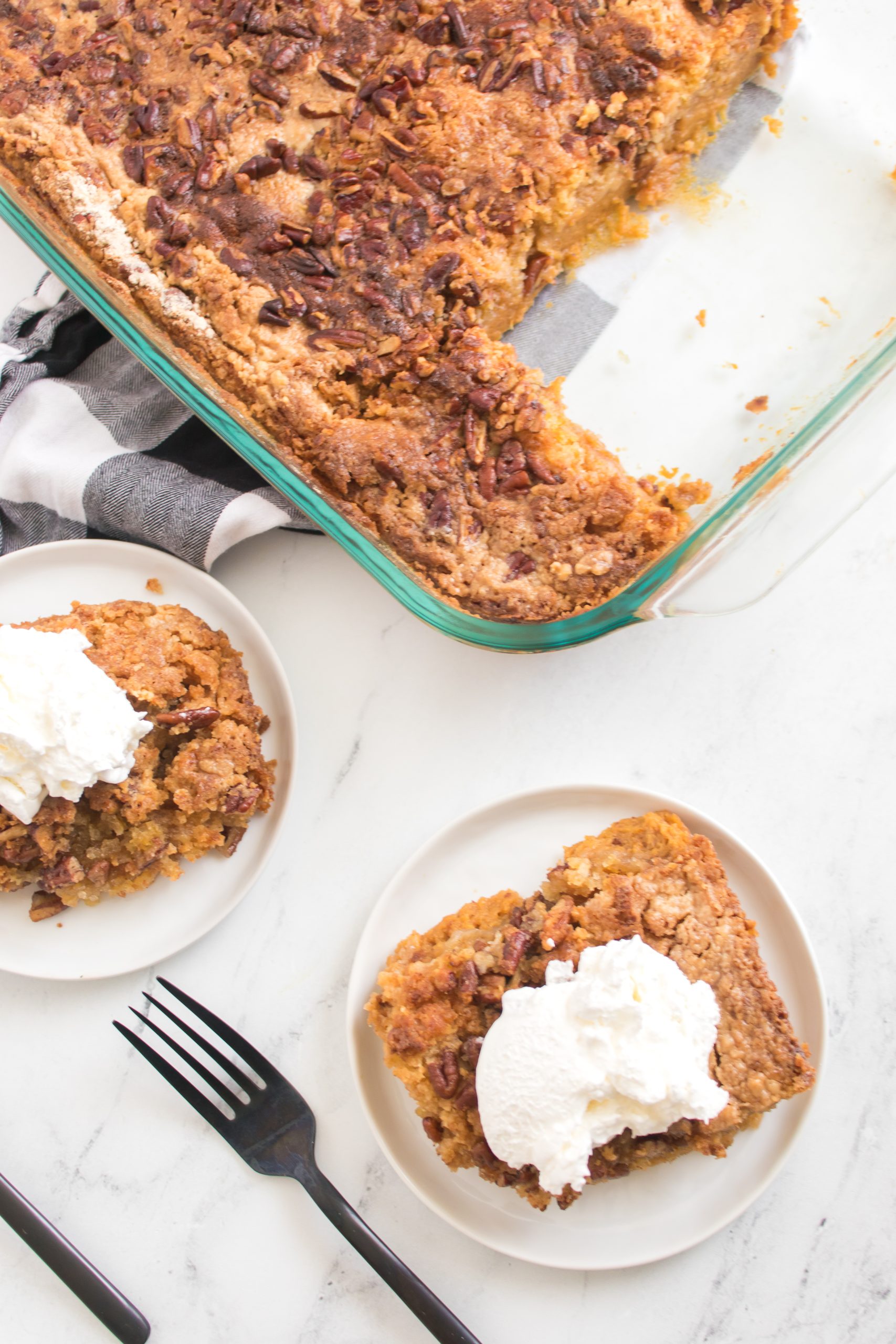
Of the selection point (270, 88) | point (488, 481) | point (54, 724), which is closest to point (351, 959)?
point (54, 724)

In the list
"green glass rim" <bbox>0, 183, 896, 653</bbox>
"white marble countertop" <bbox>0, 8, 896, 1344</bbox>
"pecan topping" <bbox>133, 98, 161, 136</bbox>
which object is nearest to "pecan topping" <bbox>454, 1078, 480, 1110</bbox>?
"white marble countertop" <bbox>0, 8, 896, 1344</bbox>

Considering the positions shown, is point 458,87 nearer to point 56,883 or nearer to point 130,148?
point 130,148

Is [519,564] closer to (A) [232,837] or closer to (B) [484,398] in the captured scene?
(B) [484,398]

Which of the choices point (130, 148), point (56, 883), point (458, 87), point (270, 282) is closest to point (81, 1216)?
point (56, 883)

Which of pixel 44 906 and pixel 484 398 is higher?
pixel 484 398

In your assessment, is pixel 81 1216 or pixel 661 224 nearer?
pixel 81 1216

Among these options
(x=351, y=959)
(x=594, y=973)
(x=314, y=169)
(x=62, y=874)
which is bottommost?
(x=62, y=874)
